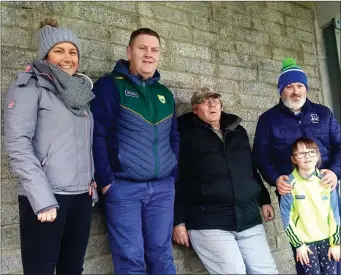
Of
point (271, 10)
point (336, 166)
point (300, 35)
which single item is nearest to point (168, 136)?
point (336, 166)

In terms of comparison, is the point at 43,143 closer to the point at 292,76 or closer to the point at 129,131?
the point at 129,131

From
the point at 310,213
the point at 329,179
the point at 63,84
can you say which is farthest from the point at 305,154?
the point at 63,84

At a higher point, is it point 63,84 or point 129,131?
point 63,84

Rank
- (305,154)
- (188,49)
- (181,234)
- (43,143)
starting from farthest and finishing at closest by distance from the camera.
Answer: (188,49)
(181,234)
(305,154)
(43,143)

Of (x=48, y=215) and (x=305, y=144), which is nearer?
(x=48, y=215)

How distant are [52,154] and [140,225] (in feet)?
2.33

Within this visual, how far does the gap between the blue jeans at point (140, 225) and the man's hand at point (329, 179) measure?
96 cm

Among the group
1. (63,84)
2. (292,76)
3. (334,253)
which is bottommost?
(334,253)

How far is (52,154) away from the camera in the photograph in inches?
68.2

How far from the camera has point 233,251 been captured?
244cm

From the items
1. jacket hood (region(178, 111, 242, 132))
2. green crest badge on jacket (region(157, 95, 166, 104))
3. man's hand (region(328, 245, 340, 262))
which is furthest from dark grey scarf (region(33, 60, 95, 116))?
man's hand (region(328, 245, 340, 262))

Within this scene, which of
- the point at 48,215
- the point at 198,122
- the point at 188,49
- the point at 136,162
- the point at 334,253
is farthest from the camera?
the point at 188,49

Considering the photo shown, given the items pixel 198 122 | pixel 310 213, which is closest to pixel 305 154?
pixel 310 213

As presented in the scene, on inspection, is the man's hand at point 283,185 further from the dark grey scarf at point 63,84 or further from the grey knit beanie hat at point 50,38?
the grey knit beanie hat at point 50,38
